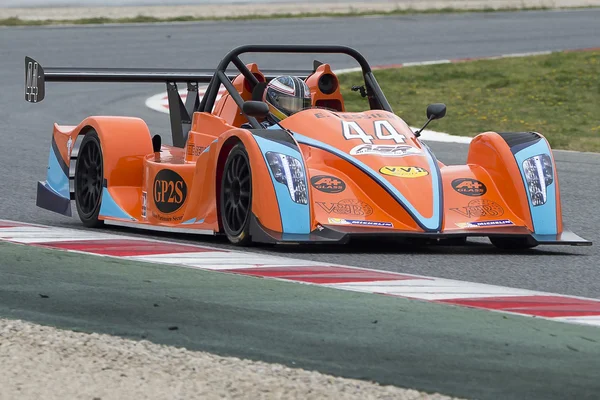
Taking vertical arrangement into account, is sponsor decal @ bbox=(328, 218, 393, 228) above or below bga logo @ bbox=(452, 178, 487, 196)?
below

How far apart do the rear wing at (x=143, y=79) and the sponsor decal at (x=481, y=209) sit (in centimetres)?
258

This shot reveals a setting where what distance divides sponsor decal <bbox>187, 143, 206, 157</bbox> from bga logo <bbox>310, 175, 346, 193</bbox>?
4.56 feet

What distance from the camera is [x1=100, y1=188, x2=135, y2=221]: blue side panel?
9391 mm

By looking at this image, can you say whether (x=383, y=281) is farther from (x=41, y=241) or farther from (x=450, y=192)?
(x=41, y=241)

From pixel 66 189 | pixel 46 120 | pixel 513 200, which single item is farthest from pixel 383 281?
pixel 46 120

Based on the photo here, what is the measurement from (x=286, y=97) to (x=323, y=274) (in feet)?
7.65

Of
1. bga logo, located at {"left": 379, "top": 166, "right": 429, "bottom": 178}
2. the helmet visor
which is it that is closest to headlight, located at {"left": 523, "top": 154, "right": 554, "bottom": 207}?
bga logo, located at {"left": 379, "top": 166, "right": 429, "bottom": 178}

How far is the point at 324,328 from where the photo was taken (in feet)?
18.1

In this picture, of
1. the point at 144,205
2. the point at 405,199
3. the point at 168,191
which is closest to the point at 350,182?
the point at 405,199

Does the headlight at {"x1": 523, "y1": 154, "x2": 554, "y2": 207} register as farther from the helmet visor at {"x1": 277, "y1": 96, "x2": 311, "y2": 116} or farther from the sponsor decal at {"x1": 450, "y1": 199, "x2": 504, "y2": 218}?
the helmet visor at {"x1": 277, "y1": 96, "x2": 311, "y2": 116}

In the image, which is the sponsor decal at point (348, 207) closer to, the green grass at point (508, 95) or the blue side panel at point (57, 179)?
the blue side panel at point (57, 179)

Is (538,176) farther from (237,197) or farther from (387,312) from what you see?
(387,312)

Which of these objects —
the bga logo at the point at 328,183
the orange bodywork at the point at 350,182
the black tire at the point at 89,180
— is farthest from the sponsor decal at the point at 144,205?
the bga logo at the point at 328,183

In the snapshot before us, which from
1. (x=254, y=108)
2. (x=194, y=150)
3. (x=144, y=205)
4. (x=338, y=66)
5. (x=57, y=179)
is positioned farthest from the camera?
(x=338, y=66)
